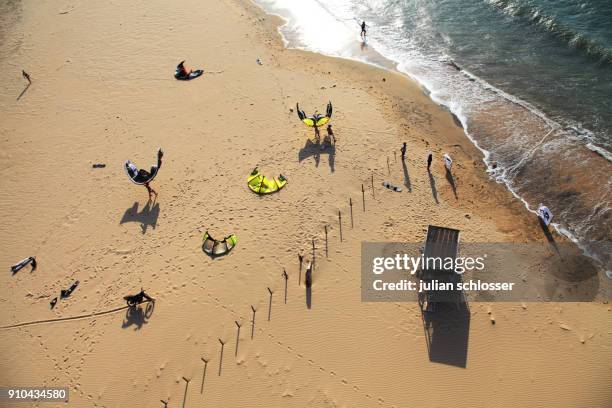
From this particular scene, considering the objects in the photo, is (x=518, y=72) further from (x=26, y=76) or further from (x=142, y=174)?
(x=26, y=76)

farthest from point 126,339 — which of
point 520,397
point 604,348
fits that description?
point 604,348

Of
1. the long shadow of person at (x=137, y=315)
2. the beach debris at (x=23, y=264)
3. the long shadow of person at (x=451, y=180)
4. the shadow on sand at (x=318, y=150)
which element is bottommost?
the long shadow of person at (x=137, y=315)

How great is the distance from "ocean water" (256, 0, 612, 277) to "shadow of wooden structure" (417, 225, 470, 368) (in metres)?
6.47

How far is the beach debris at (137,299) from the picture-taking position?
49.8ft

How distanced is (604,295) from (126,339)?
1832 cm

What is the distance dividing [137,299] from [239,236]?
4.78 m

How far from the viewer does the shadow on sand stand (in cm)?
2091

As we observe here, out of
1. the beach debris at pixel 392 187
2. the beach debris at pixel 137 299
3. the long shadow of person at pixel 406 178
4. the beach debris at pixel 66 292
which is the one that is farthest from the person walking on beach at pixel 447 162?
the beach debris at pixel 66 292

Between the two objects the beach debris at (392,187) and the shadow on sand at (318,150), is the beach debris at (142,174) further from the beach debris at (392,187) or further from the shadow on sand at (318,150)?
the beach debris at (392,187)

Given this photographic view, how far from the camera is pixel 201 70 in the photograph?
27.2 metres

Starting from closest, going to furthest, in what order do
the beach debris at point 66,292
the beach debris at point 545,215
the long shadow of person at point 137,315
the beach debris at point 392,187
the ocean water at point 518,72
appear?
the long shadow of person at point 137,315
the beach debris at point 66,292
the beach debris at point 545,215
the beach debris at point 392,187
the ocean water at point 518,72

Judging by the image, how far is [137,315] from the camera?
15312mm

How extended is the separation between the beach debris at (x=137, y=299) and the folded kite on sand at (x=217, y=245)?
115 inches

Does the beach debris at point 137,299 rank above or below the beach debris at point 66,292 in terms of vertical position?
below
